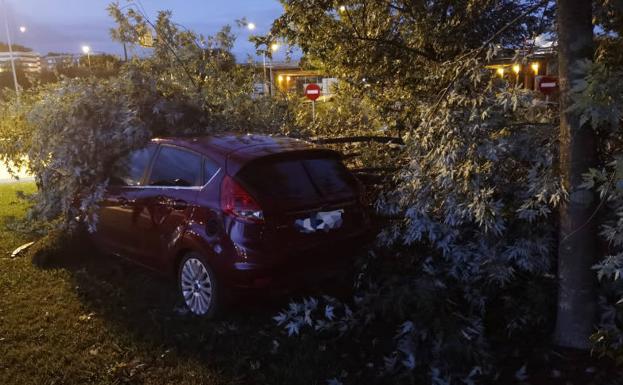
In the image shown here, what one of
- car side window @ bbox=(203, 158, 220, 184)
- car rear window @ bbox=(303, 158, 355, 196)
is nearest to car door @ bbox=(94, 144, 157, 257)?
car side window @ bbox=(203, 158, 220, 184)

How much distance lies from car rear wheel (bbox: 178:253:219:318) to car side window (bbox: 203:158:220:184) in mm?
673

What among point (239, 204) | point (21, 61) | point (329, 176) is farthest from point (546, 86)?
point (21, 61)

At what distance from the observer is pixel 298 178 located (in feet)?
14.8

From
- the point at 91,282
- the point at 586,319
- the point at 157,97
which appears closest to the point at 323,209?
the point at 586,319

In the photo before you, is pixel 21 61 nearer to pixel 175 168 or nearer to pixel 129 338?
pixel 175 168

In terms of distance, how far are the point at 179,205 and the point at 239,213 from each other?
0.77 metres

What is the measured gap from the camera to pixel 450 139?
3.93m

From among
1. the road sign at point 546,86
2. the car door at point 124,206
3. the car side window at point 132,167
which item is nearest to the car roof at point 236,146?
the car side window at point 132,167

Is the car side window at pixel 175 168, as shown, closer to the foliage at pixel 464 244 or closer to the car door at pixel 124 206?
the car door at pixel 124 206

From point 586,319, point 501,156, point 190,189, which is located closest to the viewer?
point 586,319

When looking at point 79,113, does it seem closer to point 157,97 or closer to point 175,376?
point 157,97

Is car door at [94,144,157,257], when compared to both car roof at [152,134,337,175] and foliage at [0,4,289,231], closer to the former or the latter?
foliage at [0,4,289,231]

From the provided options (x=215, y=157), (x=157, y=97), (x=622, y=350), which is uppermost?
(x=157, y=97)

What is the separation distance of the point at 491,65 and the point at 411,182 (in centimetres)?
119
